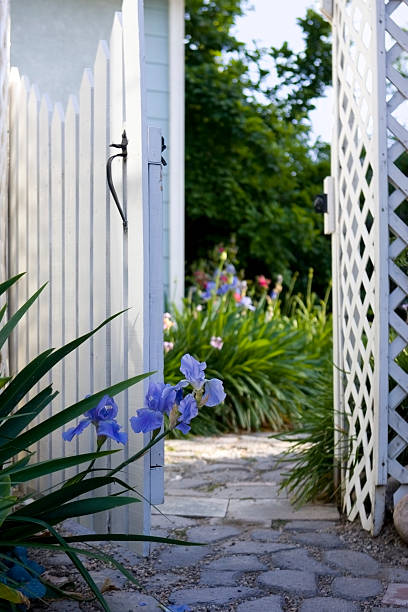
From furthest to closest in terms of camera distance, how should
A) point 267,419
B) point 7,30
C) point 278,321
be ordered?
point 278,321 → point 267,419 → point 7,30

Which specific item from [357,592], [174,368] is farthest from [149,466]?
[174,368]

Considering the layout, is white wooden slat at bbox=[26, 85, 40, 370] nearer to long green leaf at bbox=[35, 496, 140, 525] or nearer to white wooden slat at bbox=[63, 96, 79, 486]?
white wooden slat at bbox=[63, 96, 79, 486]

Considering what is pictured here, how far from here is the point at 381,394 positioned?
272 cm

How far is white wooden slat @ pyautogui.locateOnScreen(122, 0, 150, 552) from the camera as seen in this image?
91.5 inches

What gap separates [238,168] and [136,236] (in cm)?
799

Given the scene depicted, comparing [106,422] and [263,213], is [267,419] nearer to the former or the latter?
[106,422]

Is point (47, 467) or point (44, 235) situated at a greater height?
point (44, 235)

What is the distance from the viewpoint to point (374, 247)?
2.77 meters

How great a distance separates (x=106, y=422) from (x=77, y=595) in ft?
1.65

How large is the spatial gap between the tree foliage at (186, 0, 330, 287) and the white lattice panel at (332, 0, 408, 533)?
655 cm

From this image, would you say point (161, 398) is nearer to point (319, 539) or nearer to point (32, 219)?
point (319, 539)

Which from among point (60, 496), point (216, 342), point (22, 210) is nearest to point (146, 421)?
point (60, 496)

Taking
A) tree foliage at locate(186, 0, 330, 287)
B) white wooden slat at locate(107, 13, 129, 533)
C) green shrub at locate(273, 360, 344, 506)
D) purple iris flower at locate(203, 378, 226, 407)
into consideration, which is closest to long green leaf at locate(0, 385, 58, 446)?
white wooden slat at locate(107, 13, 129, 533)

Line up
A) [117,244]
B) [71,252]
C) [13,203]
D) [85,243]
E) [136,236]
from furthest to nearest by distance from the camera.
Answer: [13,203]
[71,252]
[85,243]
[117,244]
[136,236]
